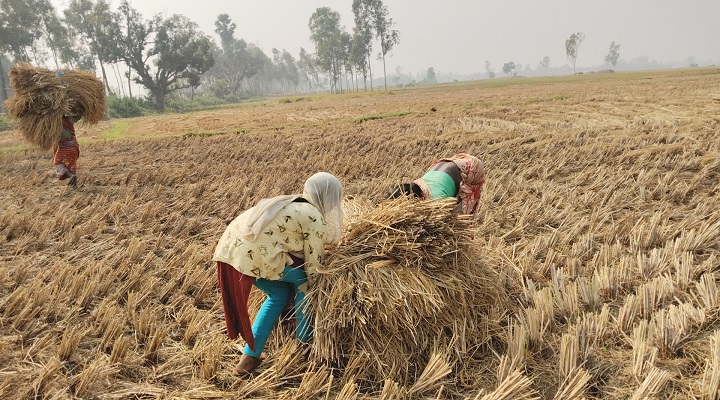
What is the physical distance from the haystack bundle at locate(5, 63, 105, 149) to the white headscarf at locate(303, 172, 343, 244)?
629cm


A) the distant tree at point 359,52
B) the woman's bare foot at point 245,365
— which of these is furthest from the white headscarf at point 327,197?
the distant tree at point 359,52

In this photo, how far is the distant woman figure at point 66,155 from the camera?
659cm

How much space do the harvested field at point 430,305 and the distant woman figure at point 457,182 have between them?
43 centimetres

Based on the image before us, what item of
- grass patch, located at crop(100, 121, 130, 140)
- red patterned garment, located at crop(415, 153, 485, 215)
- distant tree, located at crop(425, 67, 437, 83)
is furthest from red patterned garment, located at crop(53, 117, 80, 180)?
distant tree, located at crop(425, 67, 437, 83)

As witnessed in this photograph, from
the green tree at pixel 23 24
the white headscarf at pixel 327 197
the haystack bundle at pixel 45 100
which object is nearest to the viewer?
the white headscarf at pixel 327 197

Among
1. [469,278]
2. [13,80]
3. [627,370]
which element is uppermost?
[13,80]

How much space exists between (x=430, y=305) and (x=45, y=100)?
7389 millimetres

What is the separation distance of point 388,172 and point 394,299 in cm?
504

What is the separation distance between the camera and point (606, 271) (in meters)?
3.22

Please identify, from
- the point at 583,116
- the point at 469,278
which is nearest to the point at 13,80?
the point at 469,278

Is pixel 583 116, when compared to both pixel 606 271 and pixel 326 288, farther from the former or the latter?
pixel 326 288

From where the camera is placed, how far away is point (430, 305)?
94.3 inches

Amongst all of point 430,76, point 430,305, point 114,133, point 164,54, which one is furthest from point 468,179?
point 430,76

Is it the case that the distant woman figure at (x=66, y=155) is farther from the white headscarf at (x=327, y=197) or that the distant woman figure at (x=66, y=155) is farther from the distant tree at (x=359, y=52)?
the distant tree at (x=359, y=52)
